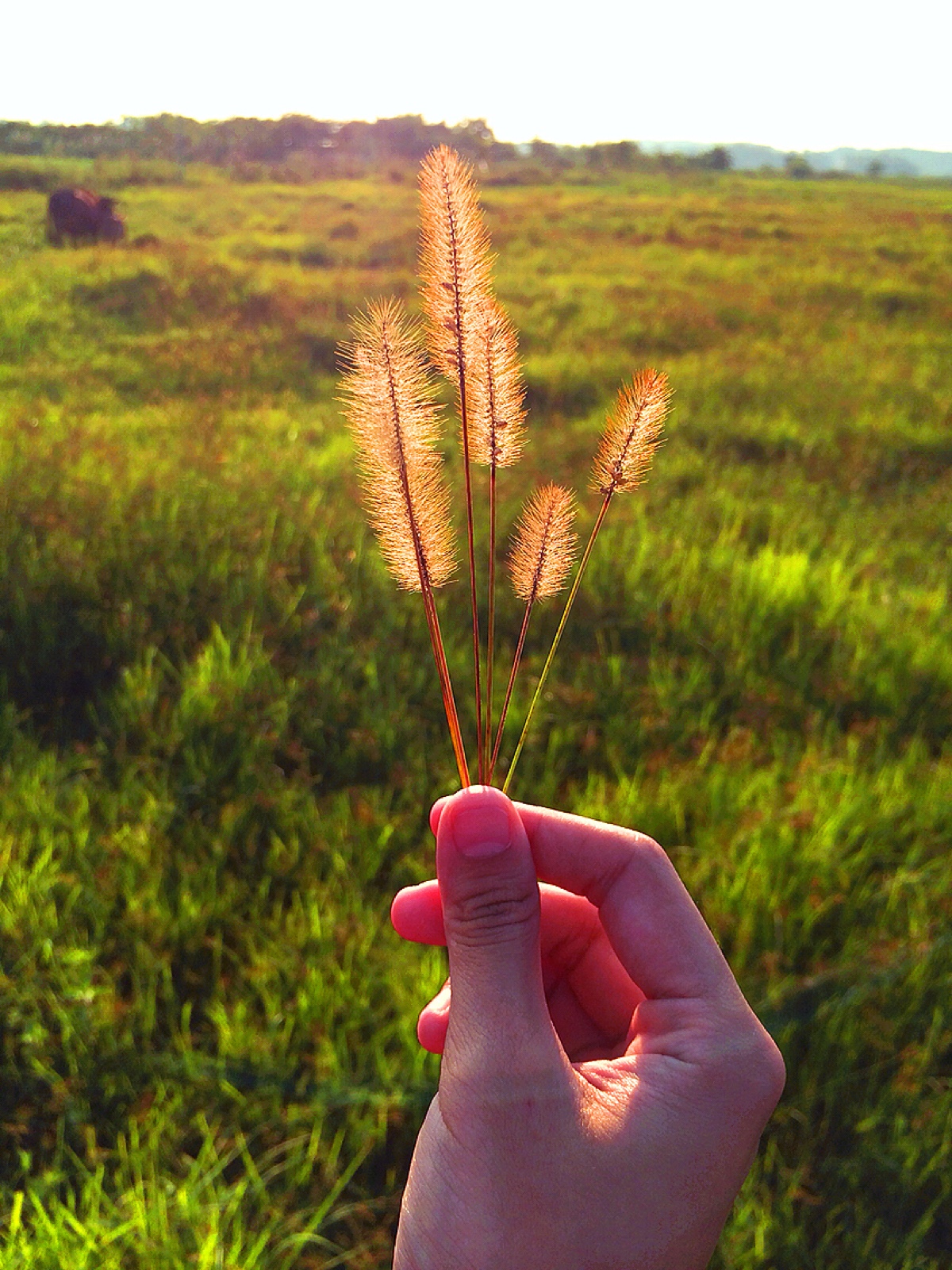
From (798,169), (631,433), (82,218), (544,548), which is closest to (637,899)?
(544,548)

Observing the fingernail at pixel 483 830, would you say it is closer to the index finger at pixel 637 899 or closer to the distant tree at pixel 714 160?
the index finger at pixel 637 899

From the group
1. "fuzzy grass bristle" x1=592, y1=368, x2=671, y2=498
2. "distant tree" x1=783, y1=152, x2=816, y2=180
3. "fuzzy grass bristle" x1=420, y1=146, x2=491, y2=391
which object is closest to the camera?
"fuzzy grass bristle" x1=420, y1=146, x2=491, y2=391

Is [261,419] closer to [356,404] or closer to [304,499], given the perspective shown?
[304,499]

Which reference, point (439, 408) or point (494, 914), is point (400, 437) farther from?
point (494, 914)

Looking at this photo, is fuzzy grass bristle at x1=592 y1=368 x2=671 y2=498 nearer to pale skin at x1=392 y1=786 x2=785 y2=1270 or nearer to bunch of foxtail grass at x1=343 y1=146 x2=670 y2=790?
bunch of foxtail grass at x1=343 y1=146 x2=670 y2=790

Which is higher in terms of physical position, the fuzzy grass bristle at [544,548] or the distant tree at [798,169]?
the distant tree at [798,169]

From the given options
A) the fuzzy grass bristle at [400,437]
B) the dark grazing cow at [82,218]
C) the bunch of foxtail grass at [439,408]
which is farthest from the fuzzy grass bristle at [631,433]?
the dark grazing cow at [82,218]

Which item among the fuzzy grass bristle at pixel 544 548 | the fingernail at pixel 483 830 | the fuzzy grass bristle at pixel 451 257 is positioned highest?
the fuzzy grass bristle at pixel 451 257

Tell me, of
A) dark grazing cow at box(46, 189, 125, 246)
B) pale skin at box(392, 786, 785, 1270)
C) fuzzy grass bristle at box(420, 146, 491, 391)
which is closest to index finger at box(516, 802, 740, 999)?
pale skin at box(392, 786, 785, 1270)
